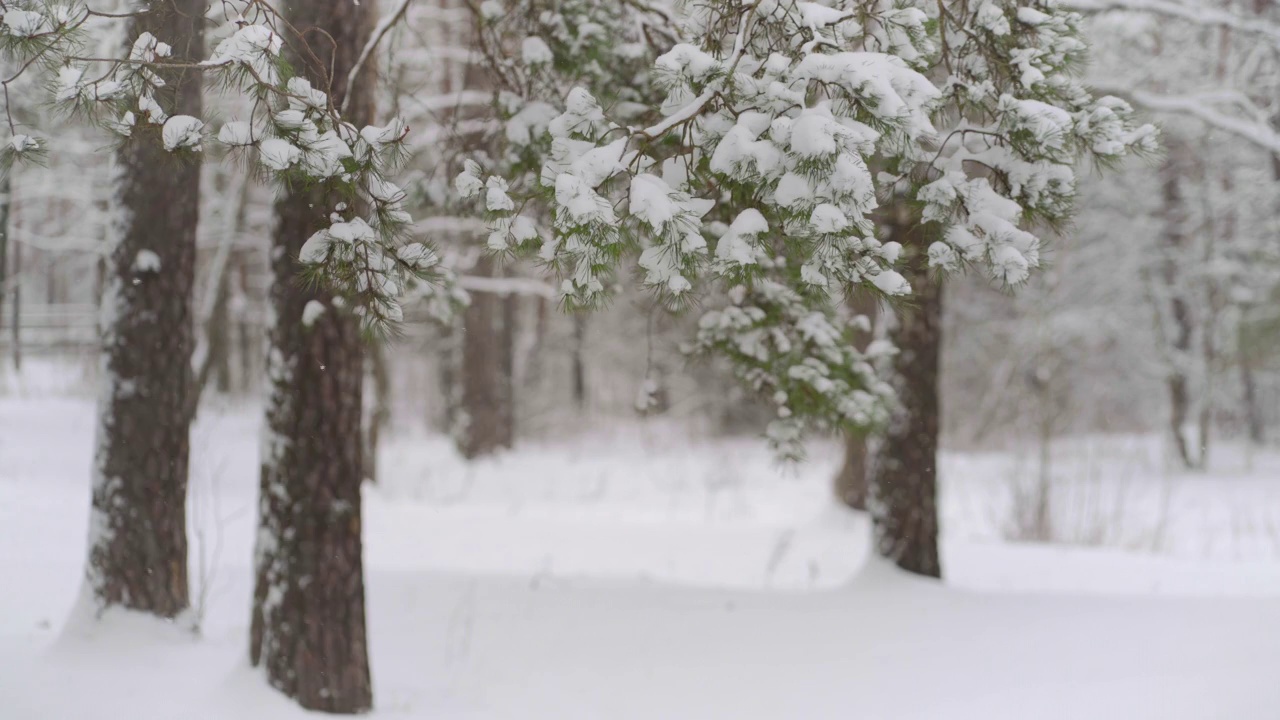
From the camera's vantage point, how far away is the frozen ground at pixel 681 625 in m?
3.86

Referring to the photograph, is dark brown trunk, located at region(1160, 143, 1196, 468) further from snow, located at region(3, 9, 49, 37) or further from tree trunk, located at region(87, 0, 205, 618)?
snow, located at region(3, 9, 49, 37)

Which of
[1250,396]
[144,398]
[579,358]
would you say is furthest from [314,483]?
[579,358]

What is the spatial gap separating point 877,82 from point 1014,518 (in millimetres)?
6762

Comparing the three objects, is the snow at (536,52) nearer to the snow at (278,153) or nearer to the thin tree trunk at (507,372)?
the snow at (278,153)

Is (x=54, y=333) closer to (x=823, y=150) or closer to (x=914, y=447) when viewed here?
(x=914, y=447)

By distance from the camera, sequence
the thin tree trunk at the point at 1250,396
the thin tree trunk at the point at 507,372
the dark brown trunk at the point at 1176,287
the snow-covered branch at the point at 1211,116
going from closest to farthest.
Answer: the snow-covered branch at the point at 1211,116 → the thin tree trunk at the point at 507,372 → the thin tree trunk at the point at 1250,396 → the dark brown trunk at the point at 1176,287

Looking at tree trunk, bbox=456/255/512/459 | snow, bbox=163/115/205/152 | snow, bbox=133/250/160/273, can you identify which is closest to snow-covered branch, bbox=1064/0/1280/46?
snow, bbox=163/115/205/152

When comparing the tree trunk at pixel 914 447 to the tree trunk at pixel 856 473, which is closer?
the tree trunk at pixel 914 447

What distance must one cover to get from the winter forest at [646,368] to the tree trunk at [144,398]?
2 cm

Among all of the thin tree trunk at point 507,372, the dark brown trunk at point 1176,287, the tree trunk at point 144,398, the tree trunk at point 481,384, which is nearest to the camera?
the tree trunk at point 144,398

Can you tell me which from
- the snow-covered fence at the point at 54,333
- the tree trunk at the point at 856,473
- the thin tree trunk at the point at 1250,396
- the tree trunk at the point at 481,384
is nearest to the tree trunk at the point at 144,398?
the tree trunk at the point at 856,473

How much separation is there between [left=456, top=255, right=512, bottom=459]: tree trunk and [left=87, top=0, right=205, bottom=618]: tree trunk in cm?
770

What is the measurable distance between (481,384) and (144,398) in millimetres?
8346

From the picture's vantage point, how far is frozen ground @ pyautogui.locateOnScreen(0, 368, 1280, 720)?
3.86 m
